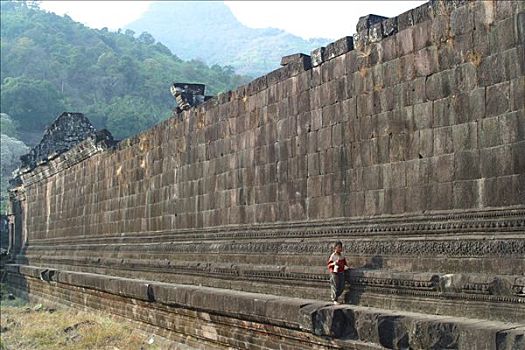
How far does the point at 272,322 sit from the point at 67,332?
676 centimetres

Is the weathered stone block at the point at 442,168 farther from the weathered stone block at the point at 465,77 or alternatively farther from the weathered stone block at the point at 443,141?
the weathered stone block at the point at 465,77

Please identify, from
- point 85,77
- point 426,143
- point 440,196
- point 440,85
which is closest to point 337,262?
point 440,196

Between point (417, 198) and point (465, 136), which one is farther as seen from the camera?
point (417, 198)

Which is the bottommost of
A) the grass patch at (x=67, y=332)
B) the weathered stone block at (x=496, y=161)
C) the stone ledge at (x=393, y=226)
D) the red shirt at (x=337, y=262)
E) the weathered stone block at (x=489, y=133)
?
the grass patch at (x=67, y=332)

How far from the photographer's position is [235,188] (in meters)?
9.91

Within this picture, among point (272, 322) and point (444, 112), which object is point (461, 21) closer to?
point (444, 112)

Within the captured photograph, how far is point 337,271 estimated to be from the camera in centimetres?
725

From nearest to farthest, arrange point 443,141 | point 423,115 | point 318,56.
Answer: point 443,141, point 423,115, point 318,56

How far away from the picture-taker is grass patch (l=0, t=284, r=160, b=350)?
467 inches

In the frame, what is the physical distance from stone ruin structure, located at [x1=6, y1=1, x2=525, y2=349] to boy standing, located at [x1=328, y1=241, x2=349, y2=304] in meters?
0.12

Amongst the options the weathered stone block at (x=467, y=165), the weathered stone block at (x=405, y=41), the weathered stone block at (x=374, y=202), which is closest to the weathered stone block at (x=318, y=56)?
the weathered stone block at (x=405, y=41)

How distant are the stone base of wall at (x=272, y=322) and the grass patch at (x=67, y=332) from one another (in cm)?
27

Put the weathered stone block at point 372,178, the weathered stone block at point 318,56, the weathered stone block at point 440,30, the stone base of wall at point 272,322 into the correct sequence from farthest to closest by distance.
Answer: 1. the weathered stone block at point 318,56
2. the weathered stone block at point 372,178
3. the weathered stone block at point 440,30
4. the stone base of wall at point 272,322

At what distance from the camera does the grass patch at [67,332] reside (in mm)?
11867
